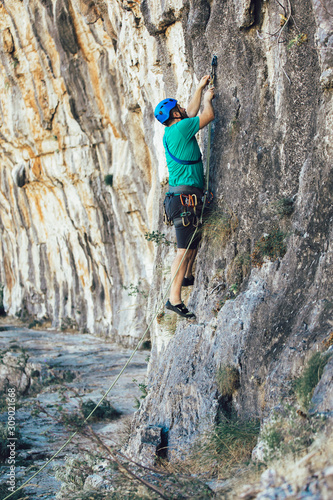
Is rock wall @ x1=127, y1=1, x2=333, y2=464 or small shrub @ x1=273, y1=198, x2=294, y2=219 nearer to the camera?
rock wall @ x1=127, y1=1, x2=333, y2=464

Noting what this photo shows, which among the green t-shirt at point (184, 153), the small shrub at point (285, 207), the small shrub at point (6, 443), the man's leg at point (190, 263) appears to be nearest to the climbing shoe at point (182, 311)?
the man's leg at point (190, 263)

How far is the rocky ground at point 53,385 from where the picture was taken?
7.00 meters

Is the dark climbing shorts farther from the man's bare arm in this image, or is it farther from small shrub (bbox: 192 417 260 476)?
small shrub (bbox: 192 417 260 476)

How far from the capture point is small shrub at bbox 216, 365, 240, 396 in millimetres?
4285

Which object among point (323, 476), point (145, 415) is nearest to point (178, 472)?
point (145, 415)

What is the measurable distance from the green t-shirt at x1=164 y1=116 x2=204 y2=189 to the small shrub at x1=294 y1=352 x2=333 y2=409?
280cm

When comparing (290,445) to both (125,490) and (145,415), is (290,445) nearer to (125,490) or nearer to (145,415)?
(125,490)

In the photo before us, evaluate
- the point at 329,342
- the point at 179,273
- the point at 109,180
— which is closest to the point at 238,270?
the point at 179,273

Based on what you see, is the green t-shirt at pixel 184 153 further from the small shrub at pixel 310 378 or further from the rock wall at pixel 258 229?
the small shrub at pixel 310 378

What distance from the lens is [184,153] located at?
572 cm

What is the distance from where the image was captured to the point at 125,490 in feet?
11.3

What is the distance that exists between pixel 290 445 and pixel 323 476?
57 cm

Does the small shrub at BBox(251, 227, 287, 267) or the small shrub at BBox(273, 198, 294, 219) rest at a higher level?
the small shrub at BBox(273, 198, 294, 219)

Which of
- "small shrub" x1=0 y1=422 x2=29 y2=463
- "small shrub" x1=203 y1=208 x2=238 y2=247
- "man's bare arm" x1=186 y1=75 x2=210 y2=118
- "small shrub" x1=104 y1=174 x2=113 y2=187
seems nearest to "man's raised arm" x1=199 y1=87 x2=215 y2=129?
"man's bare arm" x1=186 y1=75 x2=210 y2=118
